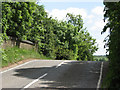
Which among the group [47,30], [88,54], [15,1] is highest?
[15,1]

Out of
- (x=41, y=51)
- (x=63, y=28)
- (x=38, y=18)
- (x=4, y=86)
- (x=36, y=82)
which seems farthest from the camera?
(x=63, y=28)

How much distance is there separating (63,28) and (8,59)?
121 ft

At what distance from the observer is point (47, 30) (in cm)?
3597

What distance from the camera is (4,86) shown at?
435 inches

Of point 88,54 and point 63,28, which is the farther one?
point 88,54

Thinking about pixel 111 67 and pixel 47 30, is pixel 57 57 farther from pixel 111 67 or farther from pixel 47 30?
pixel 111 67

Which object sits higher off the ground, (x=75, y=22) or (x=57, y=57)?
(x=75, y=22)

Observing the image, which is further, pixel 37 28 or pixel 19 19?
pixel 37 28

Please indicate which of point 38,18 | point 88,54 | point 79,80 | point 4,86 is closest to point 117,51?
point 79,80

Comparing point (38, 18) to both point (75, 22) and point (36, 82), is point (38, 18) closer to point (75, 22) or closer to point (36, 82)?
point (36, 82)

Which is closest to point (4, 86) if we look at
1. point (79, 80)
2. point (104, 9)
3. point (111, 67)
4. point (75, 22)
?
point (79, 80)

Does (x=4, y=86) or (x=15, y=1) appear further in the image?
(x=15, y=1)

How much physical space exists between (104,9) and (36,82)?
996 centimetres

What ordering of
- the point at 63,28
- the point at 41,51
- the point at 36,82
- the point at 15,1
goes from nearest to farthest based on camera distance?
the point at 36,82
the point at 15,1
the point at 41,51
the point at 63,28
